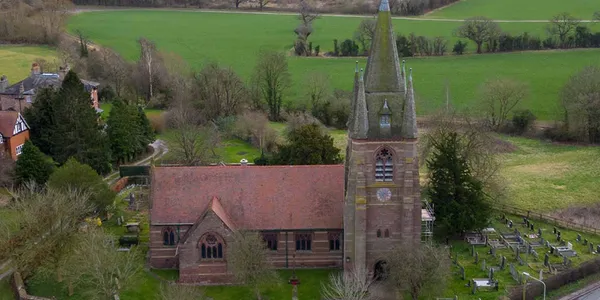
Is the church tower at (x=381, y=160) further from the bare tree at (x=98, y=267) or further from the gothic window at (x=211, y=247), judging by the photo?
the bare tree at (x=98, y=267)

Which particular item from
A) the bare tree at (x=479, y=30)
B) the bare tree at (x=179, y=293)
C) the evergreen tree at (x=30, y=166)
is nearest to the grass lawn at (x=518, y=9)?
the bare tree at (x=479, y=30)

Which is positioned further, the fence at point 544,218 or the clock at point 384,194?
the fence at point 544,218

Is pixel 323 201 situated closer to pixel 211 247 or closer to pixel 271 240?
pixel 271 240

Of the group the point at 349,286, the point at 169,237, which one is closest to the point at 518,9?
the point at 169,237

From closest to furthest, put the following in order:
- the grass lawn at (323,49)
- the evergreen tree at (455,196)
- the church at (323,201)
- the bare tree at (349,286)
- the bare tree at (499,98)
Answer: the bare tree at (349,286) < the church at (323,201) < the evergreen tree at (455,196) < the bare tree at (499,98) < the grass lawn at (323,49)

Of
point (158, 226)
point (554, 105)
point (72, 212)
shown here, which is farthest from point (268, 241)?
point (554, 105)
